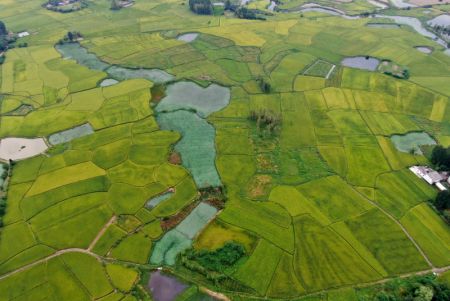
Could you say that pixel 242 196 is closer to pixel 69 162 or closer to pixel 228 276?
pixel 228 276

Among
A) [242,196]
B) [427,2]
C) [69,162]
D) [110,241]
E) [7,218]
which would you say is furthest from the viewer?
[427,2]

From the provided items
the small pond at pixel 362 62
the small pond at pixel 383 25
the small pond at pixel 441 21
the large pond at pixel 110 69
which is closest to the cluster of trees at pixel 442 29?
the small pond at pixel 441 21

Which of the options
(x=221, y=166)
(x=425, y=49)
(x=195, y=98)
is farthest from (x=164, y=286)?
(x=425, y=49)

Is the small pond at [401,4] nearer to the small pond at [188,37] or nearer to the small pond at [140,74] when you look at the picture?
the small pond at [188,37]

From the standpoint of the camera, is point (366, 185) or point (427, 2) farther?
point (427, 2)

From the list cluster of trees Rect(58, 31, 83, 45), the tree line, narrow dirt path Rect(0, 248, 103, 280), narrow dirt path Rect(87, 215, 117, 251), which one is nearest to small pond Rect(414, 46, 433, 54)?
Result: the tree line

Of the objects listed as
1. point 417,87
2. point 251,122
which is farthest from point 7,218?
point 417,87
